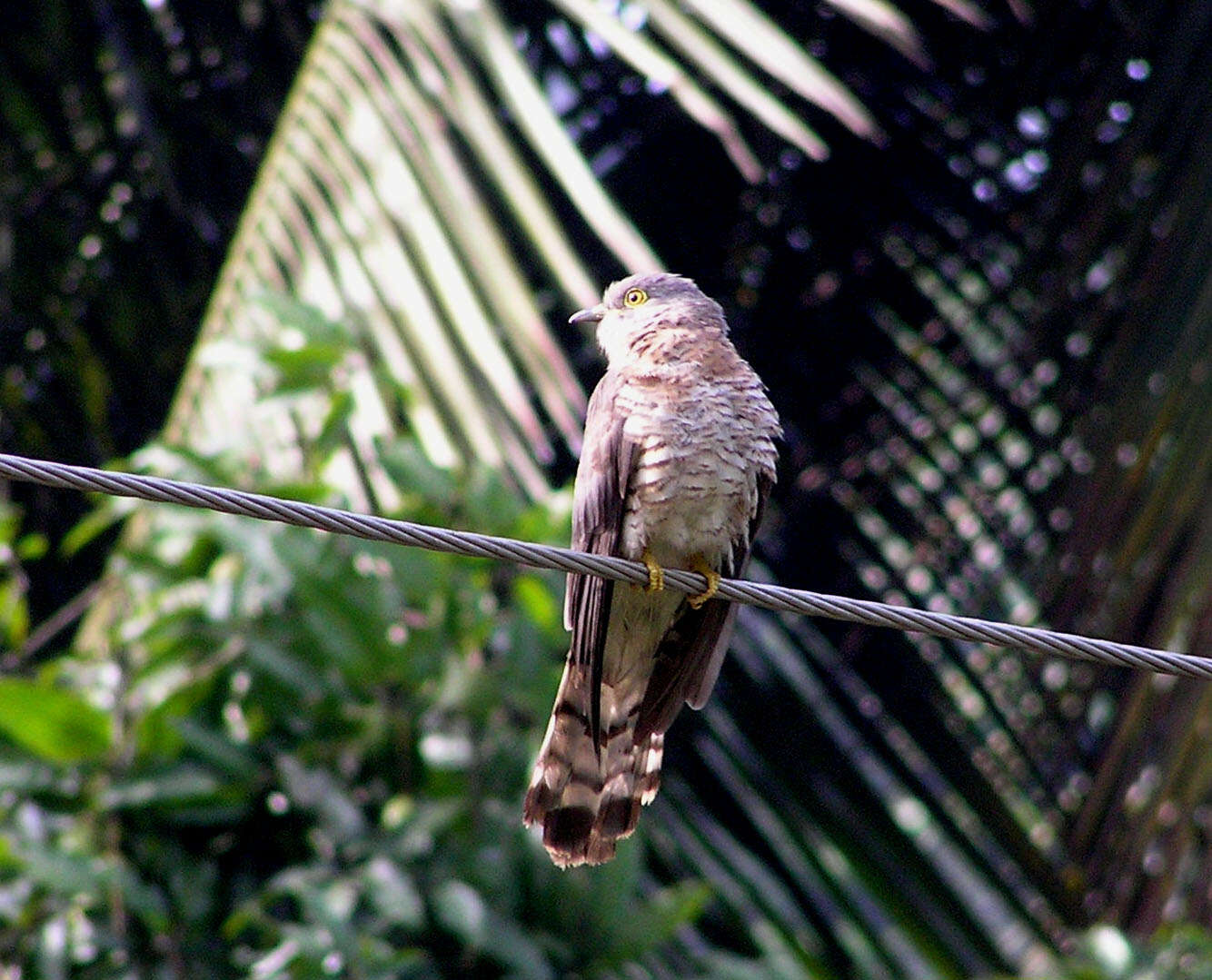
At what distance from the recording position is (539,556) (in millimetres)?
2594

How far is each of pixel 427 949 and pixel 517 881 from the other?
0.27m

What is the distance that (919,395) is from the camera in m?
5.61

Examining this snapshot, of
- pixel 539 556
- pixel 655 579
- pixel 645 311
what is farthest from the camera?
pixel 645 311

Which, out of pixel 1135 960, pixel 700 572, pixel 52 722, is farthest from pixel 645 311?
pixel 1135 960

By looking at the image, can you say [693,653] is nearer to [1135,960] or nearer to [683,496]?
[683,496]

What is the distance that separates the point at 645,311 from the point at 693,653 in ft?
3.07

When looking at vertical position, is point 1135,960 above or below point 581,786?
below

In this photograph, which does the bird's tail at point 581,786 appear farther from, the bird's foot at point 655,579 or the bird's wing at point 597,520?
the bird's foot at point 655,579

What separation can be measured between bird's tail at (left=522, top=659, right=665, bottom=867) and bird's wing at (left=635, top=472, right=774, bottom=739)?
0.14 metres

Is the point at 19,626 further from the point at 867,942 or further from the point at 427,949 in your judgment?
the point at 867,942

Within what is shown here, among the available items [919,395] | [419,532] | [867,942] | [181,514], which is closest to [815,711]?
[867,942]

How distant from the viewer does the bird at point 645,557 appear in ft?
11.2

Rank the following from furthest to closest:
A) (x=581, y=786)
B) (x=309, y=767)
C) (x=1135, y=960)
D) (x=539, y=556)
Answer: (x=1135, y=960) → (x=309, y=767) → (x=581, y=786) → (x=539, y=556)

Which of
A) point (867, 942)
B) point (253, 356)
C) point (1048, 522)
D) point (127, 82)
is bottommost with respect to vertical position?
point (867, 942)
